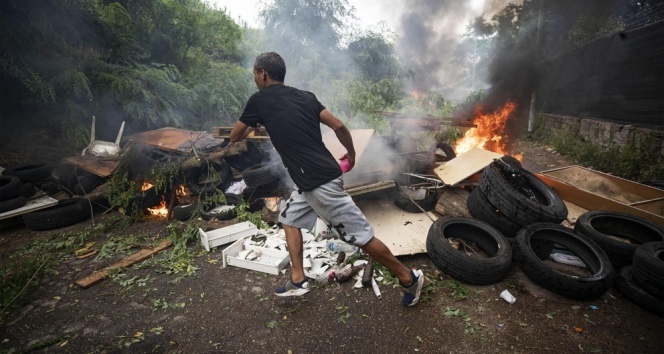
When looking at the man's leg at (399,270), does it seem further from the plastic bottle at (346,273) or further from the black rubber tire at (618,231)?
the black rubber tire at (618,231)

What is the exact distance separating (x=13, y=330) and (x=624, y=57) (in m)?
11.6

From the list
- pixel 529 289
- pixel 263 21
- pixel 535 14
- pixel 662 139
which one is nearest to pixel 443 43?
pixel 535 14

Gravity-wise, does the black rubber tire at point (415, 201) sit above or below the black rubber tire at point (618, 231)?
above

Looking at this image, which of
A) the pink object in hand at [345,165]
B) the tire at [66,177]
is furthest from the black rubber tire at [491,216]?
the tire at [66,177]

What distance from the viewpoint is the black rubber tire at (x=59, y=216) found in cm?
481

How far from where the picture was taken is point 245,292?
324 centimetres

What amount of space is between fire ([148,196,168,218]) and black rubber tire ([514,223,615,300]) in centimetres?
533

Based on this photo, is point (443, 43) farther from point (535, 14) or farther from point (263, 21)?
point (263, 21)

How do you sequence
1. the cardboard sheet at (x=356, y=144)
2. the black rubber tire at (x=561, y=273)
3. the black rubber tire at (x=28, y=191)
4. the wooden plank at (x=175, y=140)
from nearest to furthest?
1. the black rubber tire at (x=561, y=273)
2. the cardboard sheet at (x=356, y=144)
3. the black rubber tire at (x=28, y=191)
4. the wooden plank at (x=175, y=140)

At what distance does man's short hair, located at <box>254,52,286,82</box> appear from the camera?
2.70 metres

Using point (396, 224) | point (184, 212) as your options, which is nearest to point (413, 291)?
point (396, 224)

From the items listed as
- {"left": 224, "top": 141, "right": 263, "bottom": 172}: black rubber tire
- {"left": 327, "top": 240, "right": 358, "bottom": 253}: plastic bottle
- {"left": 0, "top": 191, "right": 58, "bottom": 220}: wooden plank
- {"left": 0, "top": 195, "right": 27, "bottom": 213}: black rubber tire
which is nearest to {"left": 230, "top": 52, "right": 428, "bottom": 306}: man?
{"left": 327, "top": 240, "right": 358, "bottom": 253}: plastic bottle

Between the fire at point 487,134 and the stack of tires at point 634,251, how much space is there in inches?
146

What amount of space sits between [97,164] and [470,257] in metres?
6.54
